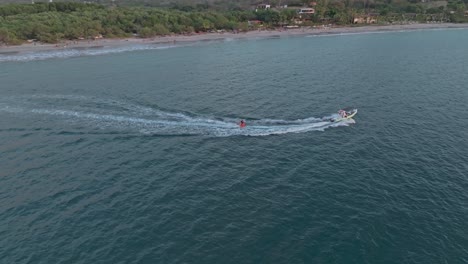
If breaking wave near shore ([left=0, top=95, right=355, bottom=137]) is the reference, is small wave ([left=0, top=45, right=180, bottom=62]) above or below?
above

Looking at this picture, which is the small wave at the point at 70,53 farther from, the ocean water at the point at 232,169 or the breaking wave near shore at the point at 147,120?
the breaking wave near shore at the point at 147,120

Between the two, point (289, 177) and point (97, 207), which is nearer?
point (97, 207)

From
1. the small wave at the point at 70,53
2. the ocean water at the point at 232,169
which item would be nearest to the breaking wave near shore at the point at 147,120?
the ocean water at the point at 232,169

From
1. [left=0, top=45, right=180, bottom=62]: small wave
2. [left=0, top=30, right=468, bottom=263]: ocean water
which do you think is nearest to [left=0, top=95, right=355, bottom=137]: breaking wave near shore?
[left=0, top=30, right=468, bottom=263]: ocean water

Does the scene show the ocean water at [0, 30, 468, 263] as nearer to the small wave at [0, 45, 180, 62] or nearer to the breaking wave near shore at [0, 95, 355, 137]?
the breaking wave near shore at [0, 95, 355, 137]

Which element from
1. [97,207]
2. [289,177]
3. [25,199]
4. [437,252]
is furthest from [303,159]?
[25,199]

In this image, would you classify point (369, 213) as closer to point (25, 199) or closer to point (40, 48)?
point (25, 199)

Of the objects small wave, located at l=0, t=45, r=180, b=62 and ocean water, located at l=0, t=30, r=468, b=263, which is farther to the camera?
small wave, located at l=0, t=45, r=180, b=62
